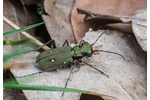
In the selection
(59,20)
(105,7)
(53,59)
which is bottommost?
(53,59)

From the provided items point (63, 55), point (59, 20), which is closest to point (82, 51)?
point (63, 55)

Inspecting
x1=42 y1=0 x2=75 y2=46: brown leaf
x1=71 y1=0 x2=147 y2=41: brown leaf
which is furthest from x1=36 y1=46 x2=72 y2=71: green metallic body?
x1=71 y1=0 x2=147 y2=41: brown leaf

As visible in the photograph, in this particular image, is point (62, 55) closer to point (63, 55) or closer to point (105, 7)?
point (63, 55)

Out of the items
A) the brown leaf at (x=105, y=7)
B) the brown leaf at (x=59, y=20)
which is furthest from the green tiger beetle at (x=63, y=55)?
the brown leaf at (x=105, y=7)

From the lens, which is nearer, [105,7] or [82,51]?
[82,51]

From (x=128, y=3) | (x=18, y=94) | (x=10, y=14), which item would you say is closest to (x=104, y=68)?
(x=18, y=94)

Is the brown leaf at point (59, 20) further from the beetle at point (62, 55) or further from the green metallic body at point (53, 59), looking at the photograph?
the green metallic body at point (53, 59)

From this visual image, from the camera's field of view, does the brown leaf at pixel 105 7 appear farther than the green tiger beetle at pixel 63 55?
Yes

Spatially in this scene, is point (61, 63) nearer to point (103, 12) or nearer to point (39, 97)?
point (39, 97)

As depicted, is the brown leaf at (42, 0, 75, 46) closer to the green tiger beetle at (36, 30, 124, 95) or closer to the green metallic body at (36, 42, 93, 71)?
the green tiger beetle at (36, 30, 124, 95)
